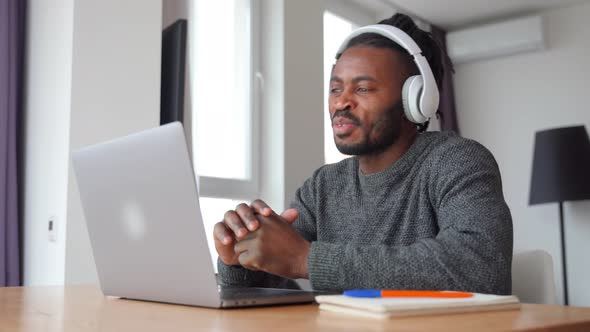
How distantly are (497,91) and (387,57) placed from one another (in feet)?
11.2

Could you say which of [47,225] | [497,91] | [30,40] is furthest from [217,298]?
[497,91]

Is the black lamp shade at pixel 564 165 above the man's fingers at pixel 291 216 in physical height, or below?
above

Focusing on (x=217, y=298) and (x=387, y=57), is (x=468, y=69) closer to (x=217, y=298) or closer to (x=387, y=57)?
(x=387, y=57)

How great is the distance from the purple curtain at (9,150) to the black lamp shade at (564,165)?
301cm

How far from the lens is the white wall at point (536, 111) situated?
13.8 ft

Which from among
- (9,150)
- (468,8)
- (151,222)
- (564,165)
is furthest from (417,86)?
(468,8)

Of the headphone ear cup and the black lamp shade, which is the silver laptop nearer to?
the headphone ear cup

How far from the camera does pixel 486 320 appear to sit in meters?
0.70

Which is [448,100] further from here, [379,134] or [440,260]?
[440,260]

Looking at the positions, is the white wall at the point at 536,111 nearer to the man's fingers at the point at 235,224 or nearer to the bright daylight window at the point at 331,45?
the bright daylight window at the point at 331,45

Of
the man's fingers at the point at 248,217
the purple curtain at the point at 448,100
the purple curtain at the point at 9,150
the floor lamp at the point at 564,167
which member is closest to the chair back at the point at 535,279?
the man's fingers at the point at 248,217

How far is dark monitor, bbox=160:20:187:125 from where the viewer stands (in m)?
2.21

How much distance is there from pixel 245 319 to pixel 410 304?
0.61 ft

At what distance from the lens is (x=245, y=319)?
0.74 m
